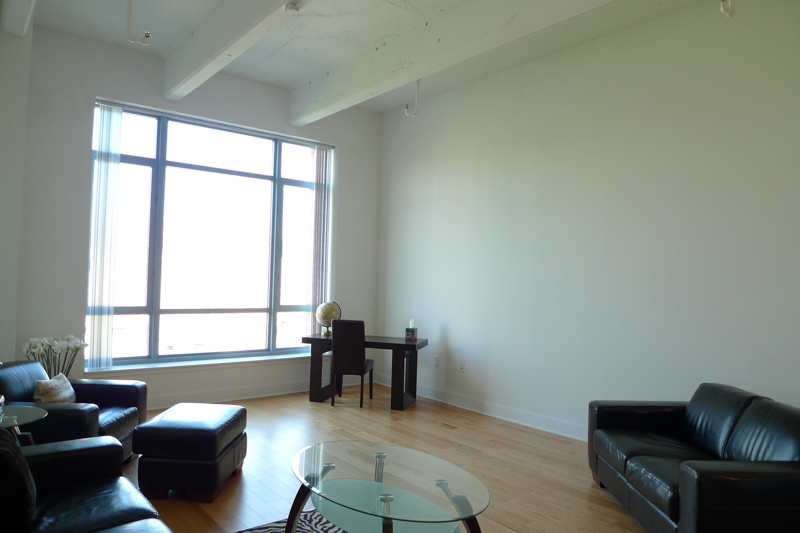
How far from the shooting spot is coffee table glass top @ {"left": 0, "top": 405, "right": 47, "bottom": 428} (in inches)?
102

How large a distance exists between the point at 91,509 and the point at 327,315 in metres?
4.11

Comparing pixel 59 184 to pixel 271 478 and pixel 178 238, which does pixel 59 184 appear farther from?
pixel 271 478

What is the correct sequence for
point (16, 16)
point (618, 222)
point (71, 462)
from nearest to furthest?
point (71, 462), point (16, 16), point (618, 222)

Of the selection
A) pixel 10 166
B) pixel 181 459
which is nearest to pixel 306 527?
pixel 181 459

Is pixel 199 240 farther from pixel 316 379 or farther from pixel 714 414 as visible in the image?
pixel 714 414

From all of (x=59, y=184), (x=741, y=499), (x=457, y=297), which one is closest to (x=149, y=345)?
(x=59, y=184)

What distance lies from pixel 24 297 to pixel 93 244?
28.8 inches

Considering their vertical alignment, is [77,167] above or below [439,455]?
above

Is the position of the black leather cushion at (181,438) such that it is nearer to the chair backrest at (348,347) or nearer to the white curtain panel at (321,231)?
the chair backrest at (348,347)

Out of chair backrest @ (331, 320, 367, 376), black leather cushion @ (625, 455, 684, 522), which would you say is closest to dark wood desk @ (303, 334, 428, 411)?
chair backrest @ (331, 320, 367, 376)

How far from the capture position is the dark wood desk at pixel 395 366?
222 inches

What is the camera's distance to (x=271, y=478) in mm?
3615

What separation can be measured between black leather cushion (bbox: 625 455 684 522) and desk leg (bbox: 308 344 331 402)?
144 inches

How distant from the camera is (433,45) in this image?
4164mm
